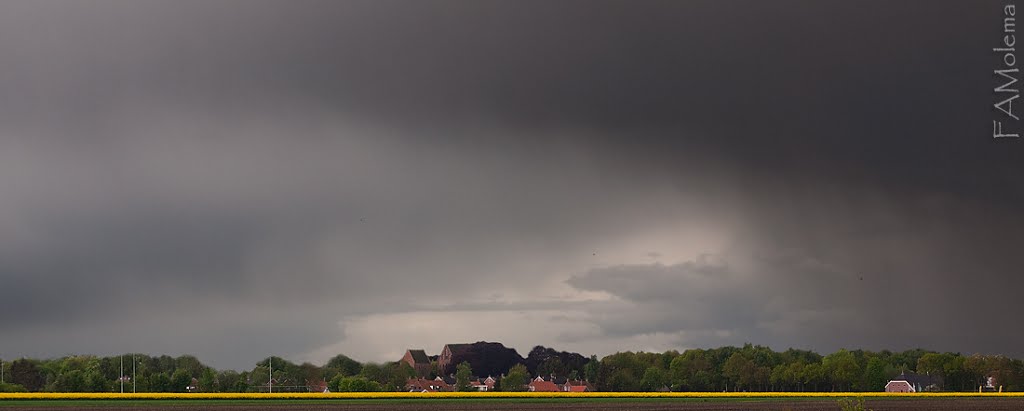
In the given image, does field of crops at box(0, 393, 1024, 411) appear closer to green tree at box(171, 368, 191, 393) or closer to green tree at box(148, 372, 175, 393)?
green tree at box(171, 368, 191, 393)

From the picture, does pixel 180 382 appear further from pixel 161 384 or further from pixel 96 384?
pixel 96 384

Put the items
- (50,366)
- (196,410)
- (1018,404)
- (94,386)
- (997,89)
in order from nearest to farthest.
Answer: (997,89) < (196,410) < (1018,404) < (94,386) < (50,366)

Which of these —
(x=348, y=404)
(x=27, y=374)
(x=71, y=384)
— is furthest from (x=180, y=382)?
(x=348, y=404)

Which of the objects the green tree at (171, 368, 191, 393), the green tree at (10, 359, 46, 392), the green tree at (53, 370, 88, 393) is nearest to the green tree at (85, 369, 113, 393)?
the green tree at (53, 370, 88, 393)

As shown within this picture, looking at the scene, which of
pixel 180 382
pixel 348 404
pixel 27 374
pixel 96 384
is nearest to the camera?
pixel 348 404

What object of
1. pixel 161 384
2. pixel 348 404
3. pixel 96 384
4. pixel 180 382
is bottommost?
pixel 161 384

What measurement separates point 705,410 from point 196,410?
40.6 m

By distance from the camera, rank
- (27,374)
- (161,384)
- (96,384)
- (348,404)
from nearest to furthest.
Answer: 1. (348,404)
2. (96,384)
3. (161,384)
4. (27,374)

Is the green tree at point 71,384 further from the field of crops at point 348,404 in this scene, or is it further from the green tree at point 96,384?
the field of crops at point 348,404

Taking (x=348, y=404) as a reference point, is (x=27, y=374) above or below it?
below

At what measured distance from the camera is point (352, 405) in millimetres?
92688

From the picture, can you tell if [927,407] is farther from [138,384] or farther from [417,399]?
[138,384]

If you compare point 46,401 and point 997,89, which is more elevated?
point 997,89

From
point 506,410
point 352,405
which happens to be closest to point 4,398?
point 352,405
